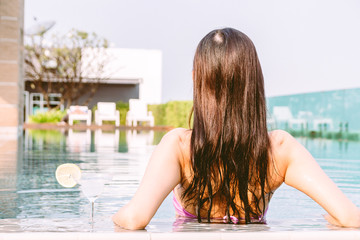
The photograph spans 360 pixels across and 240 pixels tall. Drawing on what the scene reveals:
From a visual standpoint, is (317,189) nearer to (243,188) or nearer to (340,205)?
(340,205)

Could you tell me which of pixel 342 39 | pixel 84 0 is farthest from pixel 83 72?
pixel 342 39

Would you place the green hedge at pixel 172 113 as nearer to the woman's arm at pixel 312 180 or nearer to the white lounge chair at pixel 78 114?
the white lounge chair at pixel 78 114

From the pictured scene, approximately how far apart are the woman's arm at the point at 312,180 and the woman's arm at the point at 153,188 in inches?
13.9

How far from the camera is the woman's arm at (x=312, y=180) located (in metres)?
1.83

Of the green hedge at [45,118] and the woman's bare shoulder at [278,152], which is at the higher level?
the woman's bare shoulder at [278,152]

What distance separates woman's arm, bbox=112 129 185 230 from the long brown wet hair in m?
0.08

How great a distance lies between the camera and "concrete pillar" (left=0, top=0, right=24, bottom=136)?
1330 centimetres

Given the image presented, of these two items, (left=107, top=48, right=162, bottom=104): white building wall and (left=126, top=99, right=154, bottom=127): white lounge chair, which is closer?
(left=126, top=99, right=154, bottom=127): white lounge chair

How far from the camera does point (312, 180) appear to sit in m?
1.86

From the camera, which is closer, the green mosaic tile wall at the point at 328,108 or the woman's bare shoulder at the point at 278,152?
the woman's bare shoulder at the point at 278,152

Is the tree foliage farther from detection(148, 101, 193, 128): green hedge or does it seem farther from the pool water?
the pool water

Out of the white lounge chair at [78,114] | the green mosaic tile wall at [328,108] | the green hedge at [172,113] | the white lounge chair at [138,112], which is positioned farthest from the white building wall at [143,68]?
the green mosaic tile wall at [328,108]

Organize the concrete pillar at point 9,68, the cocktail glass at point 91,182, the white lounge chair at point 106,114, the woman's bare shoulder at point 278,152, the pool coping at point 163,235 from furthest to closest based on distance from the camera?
the white lounge chair at point 106,114, the concrete pillar at point 9,68, the cocktail glass at point 91,182, the woman's bare shoulder at point 278,152, the pool coping at point 163,235

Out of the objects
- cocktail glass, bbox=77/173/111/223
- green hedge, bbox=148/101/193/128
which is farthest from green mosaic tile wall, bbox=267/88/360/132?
cocktail glass, bbox=77/173/111/223
